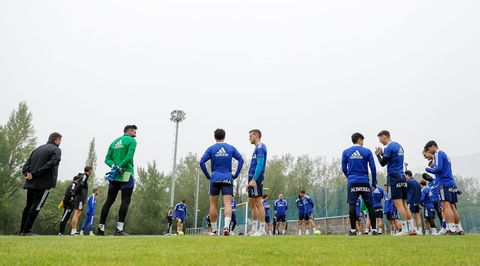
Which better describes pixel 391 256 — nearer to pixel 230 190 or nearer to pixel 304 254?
pixel 304 254

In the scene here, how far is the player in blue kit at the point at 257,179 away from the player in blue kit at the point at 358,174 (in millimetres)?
2011

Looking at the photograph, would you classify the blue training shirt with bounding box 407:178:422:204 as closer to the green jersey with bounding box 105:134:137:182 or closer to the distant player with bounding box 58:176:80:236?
the green jersey with bounding box 105:134:137:182

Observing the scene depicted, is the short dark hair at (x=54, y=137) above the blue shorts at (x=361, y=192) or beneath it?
above

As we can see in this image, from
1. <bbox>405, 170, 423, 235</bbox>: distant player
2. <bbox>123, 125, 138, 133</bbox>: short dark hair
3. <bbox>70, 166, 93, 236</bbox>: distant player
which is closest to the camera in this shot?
<bbox>123, 125, 138, 133</bbox>: short dark hair

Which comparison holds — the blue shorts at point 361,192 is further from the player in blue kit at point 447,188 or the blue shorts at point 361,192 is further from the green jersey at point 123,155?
the green jersey at point 123,155

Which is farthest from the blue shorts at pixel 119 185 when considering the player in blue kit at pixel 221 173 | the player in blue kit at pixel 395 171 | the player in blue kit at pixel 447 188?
the player in blue kit at pixel 447 188

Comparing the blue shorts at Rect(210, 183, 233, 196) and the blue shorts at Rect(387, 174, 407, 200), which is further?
the blue shorts at Rect(387, 174, 407, 200)

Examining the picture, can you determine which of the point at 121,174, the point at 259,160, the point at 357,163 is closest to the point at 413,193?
the point at 357,163

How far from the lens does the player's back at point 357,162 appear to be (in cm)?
908

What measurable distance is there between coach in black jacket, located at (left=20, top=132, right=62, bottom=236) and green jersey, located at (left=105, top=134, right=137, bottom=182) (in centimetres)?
117

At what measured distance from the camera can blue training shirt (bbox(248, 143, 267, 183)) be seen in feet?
31.0

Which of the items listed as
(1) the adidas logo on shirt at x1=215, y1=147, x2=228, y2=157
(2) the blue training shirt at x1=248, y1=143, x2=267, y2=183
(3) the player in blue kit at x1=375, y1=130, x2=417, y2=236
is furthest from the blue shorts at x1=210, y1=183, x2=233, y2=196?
(3) the player in blue kit at x1=375, y1=130, x2=417, y2=236

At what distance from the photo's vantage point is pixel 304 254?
4031mm

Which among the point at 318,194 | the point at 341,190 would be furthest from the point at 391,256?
the point at 318,194
